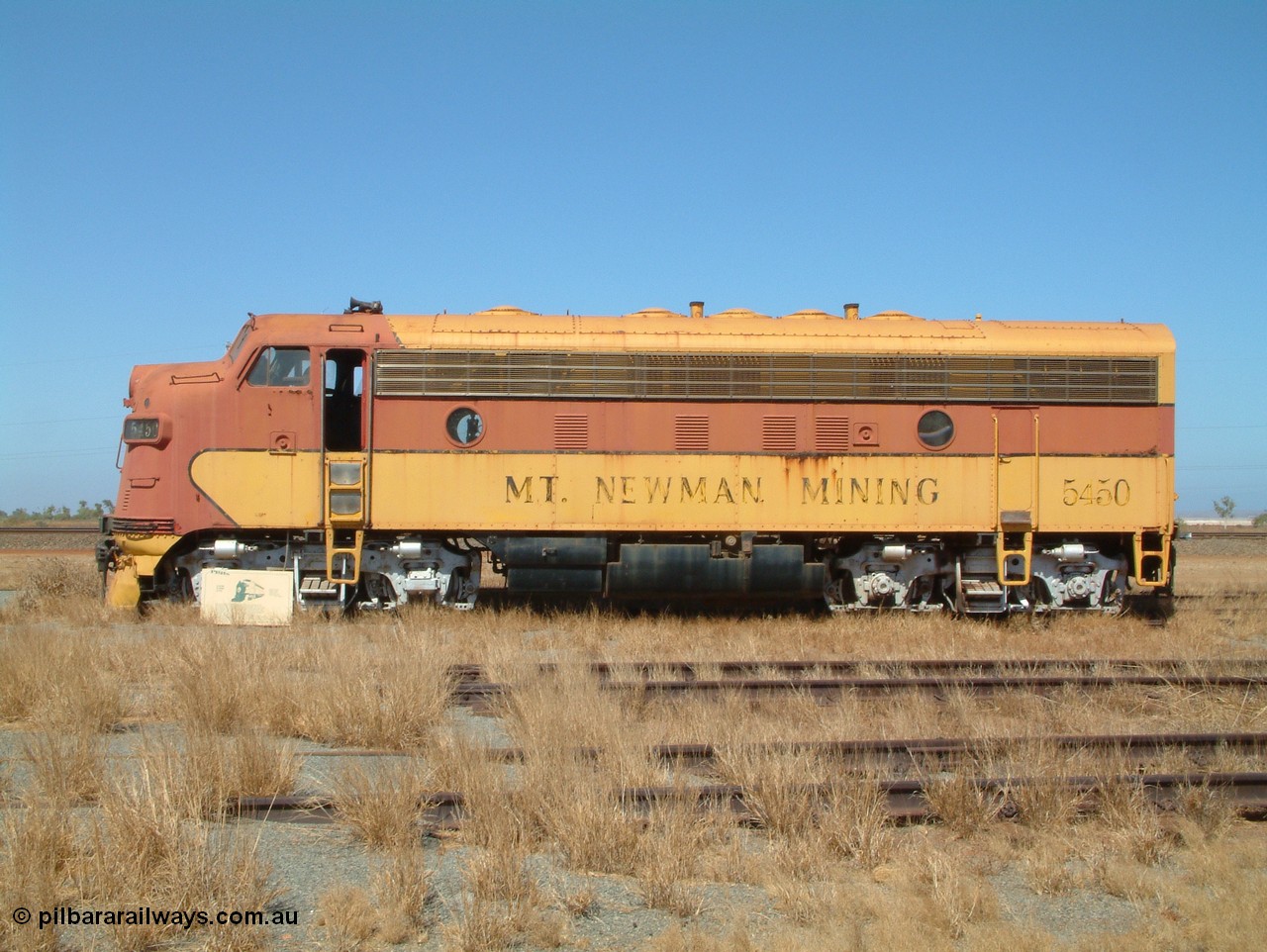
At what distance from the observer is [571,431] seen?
1247 cm

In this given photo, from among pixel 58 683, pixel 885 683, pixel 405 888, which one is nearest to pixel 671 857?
pixel 405 888

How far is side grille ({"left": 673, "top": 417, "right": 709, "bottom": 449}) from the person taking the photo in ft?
41.0

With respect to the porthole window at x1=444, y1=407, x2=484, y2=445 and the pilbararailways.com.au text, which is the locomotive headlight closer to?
the porthole window at x1=444, y1=407, x2=484, y2=445

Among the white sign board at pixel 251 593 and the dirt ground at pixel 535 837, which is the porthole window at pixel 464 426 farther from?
the dirt ground at pixel 535 837

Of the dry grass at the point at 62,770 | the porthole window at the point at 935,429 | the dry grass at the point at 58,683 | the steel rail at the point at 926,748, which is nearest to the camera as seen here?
the dry grass at the point at 62,770

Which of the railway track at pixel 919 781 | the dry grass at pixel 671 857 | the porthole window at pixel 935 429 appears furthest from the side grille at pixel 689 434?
the dry grass at pixel 671 857

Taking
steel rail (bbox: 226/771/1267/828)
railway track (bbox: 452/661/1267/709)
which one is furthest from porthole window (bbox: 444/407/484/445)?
steel rail (bbox: 226/771/1267/828)

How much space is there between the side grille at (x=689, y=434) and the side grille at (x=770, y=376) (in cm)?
33

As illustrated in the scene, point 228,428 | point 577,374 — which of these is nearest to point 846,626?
point 577,374

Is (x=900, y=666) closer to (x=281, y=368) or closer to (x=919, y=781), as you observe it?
(x=919, y=781)

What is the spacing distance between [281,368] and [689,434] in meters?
5.09

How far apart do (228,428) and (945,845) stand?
9941 mm

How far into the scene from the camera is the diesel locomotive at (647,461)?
12359mm

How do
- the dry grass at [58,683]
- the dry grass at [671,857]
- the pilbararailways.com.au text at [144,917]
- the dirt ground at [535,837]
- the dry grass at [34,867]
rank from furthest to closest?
the dry grass at [58,683], the dry grass at [671,857], the dirt ground at [535,837], the pilbararailways.com.au text at [144,917], the dry grass at [34,867]
